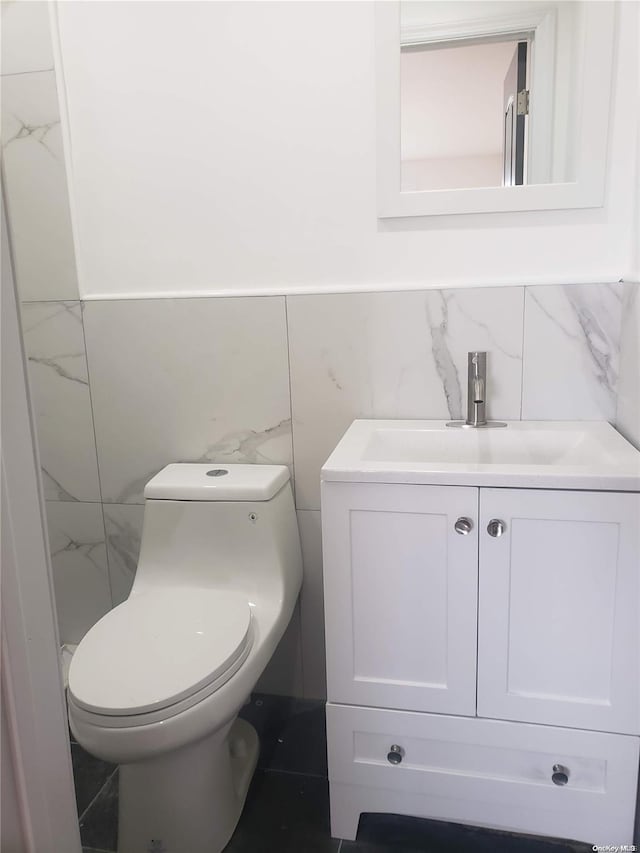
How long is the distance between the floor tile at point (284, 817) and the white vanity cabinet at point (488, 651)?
0.64 feet

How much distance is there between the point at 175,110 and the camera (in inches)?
59.9

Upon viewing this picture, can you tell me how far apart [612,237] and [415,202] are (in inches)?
17.3

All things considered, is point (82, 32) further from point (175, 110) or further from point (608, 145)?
point (608, 145)

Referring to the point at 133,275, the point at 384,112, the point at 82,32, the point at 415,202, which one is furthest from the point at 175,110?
the point at 415,202

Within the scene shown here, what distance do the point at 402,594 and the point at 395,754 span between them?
346 millimetres

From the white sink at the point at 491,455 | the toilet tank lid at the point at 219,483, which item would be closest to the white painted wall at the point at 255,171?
the white sink at the point at 491,455

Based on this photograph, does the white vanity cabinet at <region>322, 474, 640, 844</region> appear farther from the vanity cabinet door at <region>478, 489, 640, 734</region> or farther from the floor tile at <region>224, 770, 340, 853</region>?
the floor tile at <region>224, 770, 340, 853</region>

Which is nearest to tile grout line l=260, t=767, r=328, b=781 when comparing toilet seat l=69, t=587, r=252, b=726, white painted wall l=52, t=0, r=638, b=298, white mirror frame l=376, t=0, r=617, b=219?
toilet seat l=69, t=587, r=252, b=726

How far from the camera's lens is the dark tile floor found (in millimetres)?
1320

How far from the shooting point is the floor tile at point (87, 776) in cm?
147

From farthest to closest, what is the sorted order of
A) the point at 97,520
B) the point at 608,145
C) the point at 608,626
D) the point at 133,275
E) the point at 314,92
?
the point at 97,520, the point at 133,275, the point at 314,92, the point at 608,145, the point at 608,626

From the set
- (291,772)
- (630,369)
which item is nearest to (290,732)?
(291,772)

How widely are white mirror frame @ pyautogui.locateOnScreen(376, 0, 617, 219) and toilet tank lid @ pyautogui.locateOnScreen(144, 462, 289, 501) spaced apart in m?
0.68

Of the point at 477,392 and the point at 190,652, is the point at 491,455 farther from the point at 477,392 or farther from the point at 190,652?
the point at 190,652
